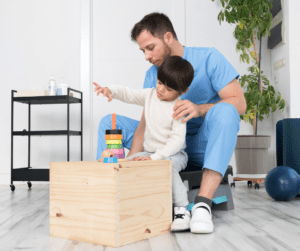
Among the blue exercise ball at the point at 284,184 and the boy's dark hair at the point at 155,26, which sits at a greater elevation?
the boy's dark hair at the point at 155,26

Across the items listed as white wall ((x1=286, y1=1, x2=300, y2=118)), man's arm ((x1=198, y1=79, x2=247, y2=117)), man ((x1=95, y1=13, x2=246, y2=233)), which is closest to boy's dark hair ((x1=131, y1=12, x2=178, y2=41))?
man ((x1=95, y1=13, x2=246, y2=233))

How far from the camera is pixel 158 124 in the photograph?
144 centimetres

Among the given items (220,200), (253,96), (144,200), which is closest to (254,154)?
(253,96)

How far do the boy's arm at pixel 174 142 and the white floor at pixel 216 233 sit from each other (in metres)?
0.32

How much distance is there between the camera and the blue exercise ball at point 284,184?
189cm

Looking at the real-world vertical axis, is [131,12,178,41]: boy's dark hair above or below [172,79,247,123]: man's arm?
above

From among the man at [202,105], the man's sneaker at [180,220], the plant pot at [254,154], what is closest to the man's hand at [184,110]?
the man at [202,105]

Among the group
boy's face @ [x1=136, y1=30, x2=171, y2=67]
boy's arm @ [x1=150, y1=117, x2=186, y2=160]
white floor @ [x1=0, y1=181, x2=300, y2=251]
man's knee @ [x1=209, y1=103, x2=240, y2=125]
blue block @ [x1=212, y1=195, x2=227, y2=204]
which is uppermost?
boy's face @ [x1=136, y1=30, x2=171, y2=67]

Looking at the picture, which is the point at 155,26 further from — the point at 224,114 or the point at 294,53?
the point at 294,53

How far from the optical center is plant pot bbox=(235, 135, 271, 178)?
8.74 feet

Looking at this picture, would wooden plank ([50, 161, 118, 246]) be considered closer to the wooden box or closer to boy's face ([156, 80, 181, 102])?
the wooden box

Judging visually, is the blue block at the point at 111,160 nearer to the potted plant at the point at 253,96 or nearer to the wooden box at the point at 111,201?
the wooden box at the point at 111,201

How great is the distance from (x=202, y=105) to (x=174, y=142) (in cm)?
Result: 22

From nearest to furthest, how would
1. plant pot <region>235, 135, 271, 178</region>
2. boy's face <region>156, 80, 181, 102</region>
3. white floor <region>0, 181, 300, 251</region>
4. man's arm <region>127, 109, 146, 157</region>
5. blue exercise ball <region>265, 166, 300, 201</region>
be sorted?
white floor <region>0, 181, 300, 251</region>
boy's face <region>156, 80, 181, 102</region>
man's arm <region>127, 109, 146, 157</region>
blue exercise ball <region>265, 166, 300, 201</region>
plant pot <region>235, 135, 271, 178</region>
